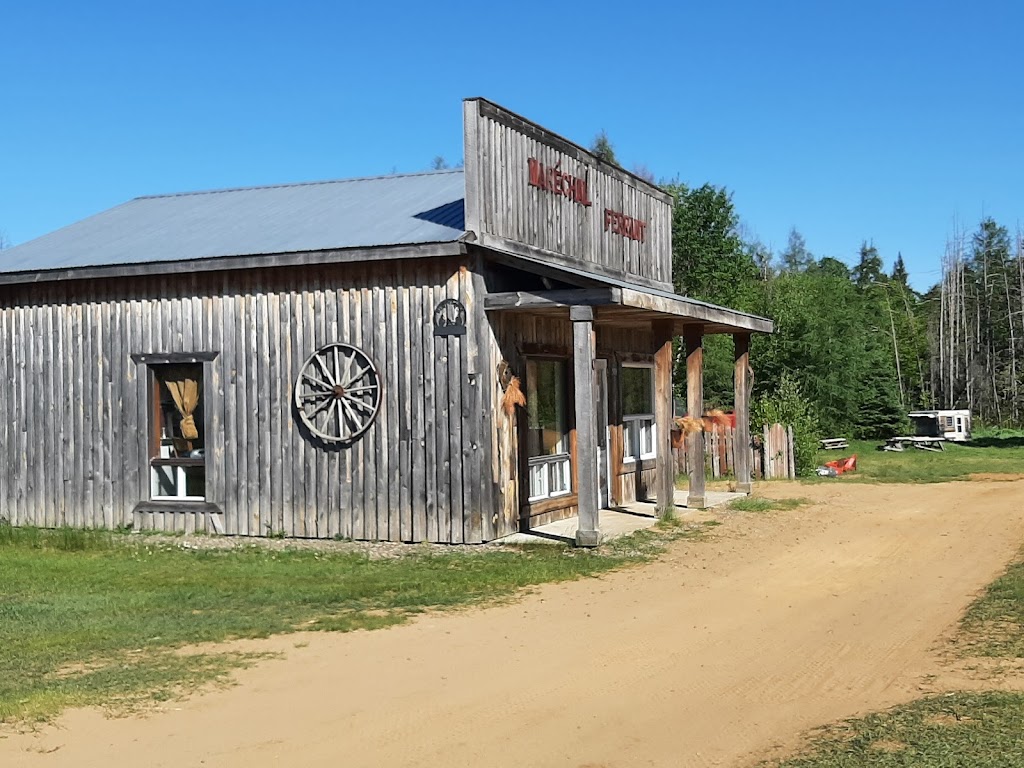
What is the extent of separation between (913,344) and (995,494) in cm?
4440

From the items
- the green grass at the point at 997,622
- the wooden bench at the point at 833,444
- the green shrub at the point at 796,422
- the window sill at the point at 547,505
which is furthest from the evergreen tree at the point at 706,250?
the green grass at the point at 997,622

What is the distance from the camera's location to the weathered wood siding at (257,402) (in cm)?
1343

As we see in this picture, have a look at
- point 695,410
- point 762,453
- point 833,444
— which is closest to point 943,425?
point 833,444

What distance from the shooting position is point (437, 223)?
46.6ft

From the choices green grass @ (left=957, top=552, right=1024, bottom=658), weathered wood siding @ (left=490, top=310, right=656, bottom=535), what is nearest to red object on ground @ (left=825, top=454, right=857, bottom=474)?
weathered wood siding @ (left=490, top=310, right=656, bottom=535)

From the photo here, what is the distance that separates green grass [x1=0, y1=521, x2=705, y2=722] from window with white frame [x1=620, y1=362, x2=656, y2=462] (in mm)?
3580

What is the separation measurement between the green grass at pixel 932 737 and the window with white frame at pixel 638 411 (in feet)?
39.1

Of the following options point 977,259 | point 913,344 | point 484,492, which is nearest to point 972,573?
point 484,492

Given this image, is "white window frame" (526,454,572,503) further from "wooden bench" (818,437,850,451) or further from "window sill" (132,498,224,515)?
"wooden bench" (818,437,850,451)

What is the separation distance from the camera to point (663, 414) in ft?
49.2

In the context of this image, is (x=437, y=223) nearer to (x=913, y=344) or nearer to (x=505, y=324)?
(x=505, y=324)

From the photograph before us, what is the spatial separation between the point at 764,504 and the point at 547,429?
4.05 meters

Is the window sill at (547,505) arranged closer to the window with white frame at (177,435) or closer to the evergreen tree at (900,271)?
the window with white frame at (177,435)

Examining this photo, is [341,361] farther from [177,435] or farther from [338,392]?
[177,435]
